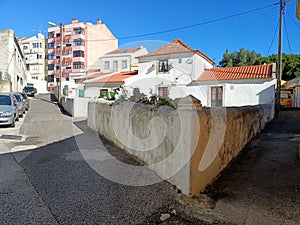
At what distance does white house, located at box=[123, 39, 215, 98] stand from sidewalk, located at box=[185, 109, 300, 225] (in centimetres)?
1824

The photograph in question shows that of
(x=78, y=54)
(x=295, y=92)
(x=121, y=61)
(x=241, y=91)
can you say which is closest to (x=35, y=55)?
(x=78, y=54)

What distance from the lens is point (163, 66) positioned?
25.7 metres

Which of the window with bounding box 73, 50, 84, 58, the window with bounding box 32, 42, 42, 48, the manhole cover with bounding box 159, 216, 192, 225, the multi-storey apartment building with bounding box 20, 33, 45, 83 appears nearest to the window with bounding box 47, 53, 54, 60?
the multi-storey apartment building with bounding box 20, 33, 45, 83

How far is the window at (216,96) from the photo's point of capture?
895 inches

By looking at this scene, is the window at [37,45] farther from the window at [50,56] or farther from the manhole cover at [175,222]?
the manhole cover at [175,222]

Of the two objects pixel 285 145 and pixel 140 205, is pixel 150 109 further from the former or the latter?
pixel 285 145

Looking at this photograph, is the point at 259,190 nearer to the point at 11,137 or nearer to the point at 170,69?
the point at 11,137

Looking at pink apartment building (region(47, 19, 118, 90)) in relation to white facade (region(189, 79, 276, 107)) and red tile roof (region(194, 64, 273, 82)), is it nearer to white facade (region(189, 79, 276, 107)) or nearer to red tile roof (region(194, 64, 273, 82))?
red tile roof (region(194, 64, 273, 82))

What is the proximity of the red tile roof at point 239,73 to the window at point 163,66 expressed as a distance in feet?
11.9

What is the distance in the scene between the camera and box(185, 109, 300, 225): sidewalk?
327 cm

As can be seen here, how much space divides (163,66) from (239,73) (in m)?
7.65

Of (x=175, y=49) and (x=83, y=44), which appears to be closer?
(x=175, y=49)

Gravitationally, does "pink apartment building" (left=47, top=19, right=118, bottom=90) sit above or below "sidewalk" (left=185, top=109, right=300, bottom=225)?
above

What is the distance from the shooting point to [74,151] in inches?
271
